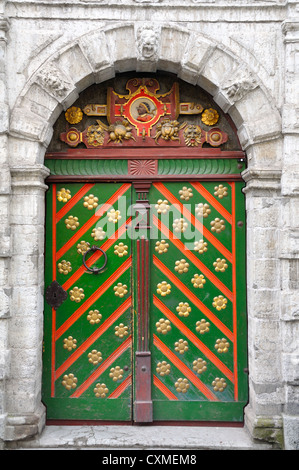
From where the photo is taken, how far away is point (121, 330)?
386cm

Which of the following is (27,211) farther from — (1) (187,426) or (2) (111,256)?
(1) (187,426)

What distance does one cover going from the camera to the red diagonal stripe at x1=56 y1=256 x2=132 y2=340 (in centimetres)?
385

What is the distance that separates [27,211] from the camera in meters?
3.54

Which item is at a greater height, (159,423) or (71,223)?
(71,223)

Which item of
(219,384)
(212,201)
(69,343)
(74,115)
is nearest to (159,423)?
(219,384)

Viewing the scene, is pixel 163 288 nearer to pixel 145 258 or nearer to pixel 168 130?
pixel 145 258

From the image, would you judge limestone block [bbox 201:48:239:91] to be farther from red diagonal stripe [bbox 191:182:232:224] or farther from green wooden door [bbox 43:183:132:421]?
green wooden door [bbox 43:183:132:421]

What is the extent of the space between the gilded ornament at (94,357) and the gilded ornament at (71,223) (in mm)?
1098

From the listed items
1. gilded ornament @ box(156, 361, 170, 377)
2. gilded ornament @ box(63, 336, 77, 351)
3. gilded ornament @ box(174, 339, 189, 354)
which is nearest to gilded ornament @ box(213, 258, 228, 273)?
gilded ornament @ box(174, 339, 189, 354)

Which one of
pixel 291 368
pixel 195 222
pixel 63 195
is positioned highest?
pixel 63 195

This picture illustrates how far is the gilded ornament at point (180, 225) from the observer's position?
389cm

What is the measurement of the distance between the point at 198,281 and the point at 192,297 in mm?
151

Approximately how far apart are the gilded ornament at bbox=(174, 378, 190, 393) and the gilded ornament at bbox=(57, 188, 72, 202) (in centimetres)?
188

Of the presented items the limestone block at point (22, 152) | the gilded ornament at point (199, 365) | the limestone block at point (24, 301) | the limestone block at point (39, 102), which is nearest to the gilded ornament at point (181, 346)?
the gilded ornament at point (199, 365)
